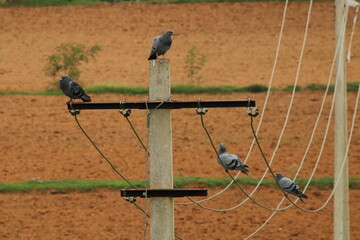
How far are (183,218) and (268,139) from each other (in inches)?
180

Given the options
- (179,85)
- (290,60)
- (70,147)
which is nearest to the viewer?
(70,147)

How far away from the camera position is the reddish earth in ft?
66.7

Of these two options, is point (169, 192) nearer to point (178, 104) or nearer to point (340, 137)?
point (178, 104)

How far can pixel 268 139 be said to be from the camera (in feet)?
80.1

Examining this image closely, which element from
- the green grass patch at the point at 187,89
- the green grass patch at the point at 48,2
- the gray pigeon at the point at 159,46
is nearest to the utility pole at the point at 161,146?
the gray pigeon at the point at 159,46

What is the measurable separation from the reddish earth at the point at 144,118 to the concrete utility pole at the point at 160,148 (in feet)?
28.3

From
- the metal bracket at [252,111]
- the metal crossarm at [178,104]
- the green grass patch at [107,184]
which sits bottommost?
the metal bracket at [252,111]

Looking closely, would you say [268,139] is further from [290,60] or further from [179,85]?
[290,60]

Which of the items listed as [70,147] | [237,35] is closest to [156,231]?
[70,147]

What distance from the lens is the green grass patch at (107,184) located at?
21.3 metres

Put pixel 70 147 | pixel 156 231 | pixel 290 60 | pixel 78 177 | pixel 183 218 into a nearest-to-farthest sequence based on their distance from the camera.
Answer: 1. pixel 156 231
2. pixel 183 218
3. pixel 78 177
4. pixel 70 147
5. pixel 290 60

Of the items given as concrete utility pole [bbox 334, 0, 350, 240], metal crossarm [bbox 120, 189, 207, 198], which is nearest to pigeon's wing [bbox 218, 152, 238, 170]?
metal crossarm [bbox 120, 189, 207, 198]

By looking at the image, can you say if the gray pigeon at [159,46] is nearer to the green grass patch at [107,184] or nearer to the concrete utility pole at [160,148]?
the concrete utility pole at [160,148]

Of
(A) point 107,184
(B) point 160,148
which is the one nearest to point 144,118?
(A) point 107,184
